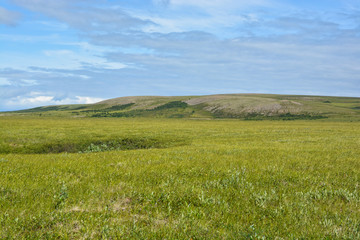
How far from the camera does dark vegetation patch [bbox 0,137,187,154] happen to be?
2892cm

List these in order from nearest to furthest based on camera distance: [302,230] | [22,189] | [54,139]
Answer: [302,230] → [22,189] → [54,139]

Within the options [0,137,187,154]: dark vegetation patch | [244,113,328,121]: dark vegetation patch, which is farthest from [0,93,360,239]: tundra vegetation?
[244,113,328,121]: dark vegetation patch

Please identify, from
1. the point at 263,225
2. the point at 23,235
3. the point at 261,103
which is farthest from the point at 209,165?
the point at 261,103

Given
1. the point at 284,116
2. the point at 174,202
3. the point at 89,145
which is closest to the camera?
the point at 174,202

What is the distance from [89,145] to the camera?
106 ft

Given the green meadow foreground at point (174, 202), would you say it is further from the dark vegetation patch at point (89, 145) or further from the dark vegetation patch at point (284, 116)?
the dark vegetation patch at point (284, 116)

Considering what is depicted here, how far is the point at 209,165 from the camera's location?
12.9 m

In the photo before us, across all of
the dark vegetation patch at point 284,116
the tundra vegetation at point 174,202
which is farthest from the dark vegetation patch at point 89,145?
the dark vegetation patch at point 284,116

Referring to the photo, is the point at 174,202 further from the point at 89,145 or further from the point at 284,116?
the point at 284,116

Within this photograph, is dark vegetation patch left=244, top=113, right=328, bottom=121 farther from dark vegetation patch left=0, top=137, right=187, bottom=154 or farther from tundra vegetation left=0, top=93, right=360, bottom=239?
tundra vegetation left=0, top=93, right=360, bottom=239

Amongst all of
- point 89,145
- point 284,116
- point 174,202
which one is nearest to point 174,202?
point 174,202

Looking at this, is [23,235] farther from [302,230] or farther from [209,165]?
[209,165]

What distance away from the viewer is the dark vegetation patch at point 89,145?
28.9 meters

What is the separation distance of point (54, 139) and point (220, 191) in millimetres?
31684
